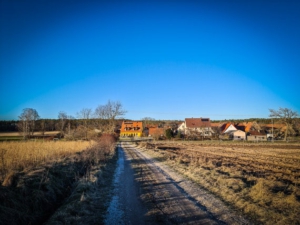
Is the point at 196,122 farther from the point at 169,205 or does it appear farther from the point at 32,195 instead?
the point at 32,195

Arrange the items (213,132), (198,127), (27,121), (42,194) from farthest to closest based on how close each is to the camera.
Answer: (198,127) < (213,132) < (27,121) < (42,194)

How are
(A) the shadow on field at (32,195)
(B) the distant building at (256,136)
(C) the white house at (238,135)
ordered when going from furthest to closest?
1. (C) the white house at (238,135)
2. (B) the distant building at (256,136)
3. (A) the shadow on field at (32,195)

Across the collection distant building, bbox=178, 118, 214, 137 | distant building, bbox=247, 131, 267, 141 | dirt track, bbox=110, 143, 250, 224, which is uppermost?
distant building, bbox=178, 118, 214, 137

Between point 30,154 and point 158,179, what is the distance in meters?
8.68

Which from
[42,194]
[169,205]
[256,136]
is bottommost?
[256,136]

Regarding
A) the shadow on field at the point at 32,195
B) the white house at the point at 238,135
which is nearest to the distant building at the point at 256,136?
the white house at the point at 238,135

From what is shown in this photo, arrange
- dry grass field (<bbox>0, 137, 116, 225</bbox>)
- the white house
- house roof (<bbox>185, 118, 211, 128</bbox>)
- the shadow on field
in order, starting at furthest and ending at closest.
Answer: house roof (<bbox>185, 118, 211, 128</bbox>) < the white house < dry grass field (<bbox>0, 137, 116, 225</bbox>) < the shadow on field

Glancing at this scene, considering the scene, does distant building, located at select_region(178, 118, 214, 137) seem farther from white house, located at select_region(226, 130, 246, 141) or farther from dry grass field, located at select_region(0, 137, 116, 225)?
dry grass field, located at select_region(0, 137, 116, 225)

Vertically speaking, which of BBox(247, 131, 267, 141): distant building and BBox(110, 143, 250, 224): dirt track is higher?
BBox(110, 143, 250, 224): dirt track

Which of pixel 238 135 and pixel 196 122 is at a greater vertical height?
pixel 196 122

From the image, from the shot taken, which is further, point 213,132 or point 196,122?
point 196,122

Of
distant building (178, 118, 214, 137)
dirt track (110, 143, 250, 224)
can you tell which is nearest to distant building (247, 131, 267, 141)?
distant building (178, 118, 214, 137)

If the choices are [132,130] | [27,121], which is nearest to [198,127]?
[132,130]

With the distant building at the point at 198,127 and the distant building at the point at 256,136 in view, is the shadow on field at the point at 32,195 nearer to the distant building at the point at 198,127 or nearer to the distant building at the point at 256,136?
the distant building at the point at 198,127
